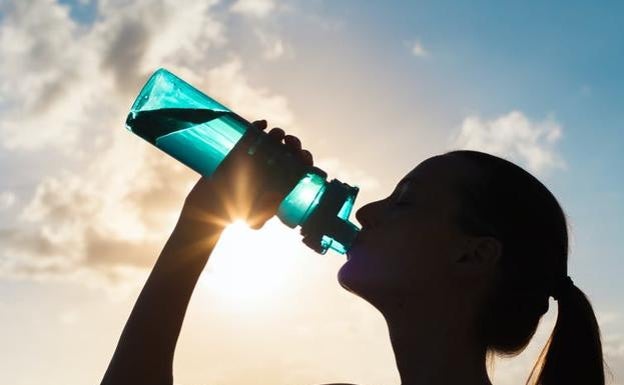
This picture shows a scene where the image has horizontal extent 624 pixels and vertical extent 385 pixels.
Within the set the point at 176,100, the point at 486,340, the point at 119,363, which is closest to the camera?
the point at 119,363

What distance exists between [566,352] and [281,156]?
4.54ft

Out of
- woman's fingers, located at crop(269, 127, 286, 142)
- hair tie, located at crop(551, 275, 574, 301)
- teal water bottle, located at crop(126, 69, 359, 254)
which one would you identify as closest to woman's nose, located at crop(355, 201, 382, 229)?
teal water bottle, located at crop(126, 69, 359, 254)

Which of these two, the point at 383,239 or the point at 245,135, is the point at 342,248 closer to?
the point at 383,239

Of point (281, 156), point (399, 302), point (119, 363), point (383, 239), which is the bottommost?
point (119, 363)

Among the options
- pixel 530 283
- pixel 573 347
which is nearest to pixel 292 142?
pixel 530 283

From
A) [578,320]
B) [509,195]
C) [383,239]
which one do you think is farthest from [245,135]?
[578,320]

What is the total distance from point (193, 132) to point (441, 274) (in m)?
1.31

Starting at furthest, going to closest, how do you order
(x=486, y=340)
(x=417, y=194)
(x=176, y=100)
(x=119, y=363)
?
1. (x=176, y=100)
2. (x=417, y=194)
3. (x=486, y=340)
4. (x=119, y=363)

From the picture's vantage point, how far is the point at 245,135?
290 centimetres

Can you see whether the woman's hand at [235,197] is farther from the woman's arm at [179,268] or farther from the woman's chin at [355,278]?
the woman's chin at [355,278]

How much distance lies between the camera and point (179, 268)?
9.01 ft

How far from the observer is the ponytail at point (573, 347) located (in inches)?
106

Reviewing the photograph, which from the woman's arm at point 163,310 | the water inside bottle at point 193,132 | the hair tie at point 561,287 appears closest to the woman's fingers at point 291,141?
the water inside bottle at point 193,132

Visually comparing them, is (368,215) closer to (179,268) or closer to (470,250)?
(470,250)
